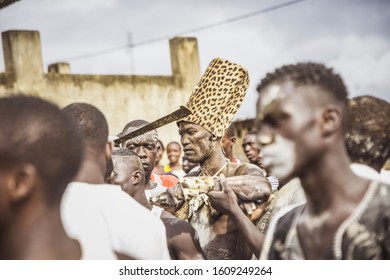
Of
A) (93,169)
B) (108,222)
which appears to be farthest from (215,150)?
(108,222)

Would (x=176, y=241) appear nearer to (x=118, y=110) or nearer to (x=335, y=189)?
(x=335, y=189)

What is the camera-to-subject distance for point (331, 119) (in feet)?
8.39

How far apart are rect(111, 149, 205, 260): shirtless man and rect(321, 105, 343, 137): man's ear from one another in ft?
4.07

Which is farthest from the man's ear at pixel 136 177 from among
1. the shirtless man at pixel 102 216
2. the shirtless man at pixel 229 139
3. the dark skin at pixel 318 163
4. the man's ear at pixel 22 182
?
→ the man's ear at pixel 22 182

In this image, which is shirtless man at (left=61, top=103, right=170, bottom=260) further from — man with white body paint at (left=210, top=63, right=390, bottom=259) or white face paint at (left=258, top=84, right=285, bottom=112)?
white face paint at (left=258, top=84, right=285, bottom=112)

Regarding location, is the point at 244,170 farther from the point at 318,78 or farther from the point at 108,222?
the point at 318,78

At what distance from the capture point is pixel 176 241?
358cm

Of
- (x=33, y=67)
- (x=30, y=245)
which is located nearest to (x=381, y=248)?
(x=30, y=245)

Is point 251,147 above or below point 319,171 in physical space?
below

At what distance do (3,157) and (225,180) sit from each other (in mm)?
1470

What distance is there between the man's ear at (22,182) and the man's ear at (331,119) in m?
0.99

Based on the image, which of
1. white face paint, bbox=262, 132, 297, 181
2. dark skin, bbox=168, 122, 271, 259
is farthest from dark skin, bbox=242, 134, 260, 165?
white face paint, bbox=262, 132, 297, 181

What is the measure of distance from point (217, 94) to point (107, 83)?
102 cm

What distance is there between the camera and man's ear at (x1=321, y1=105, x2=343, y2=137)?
2.55 meters
